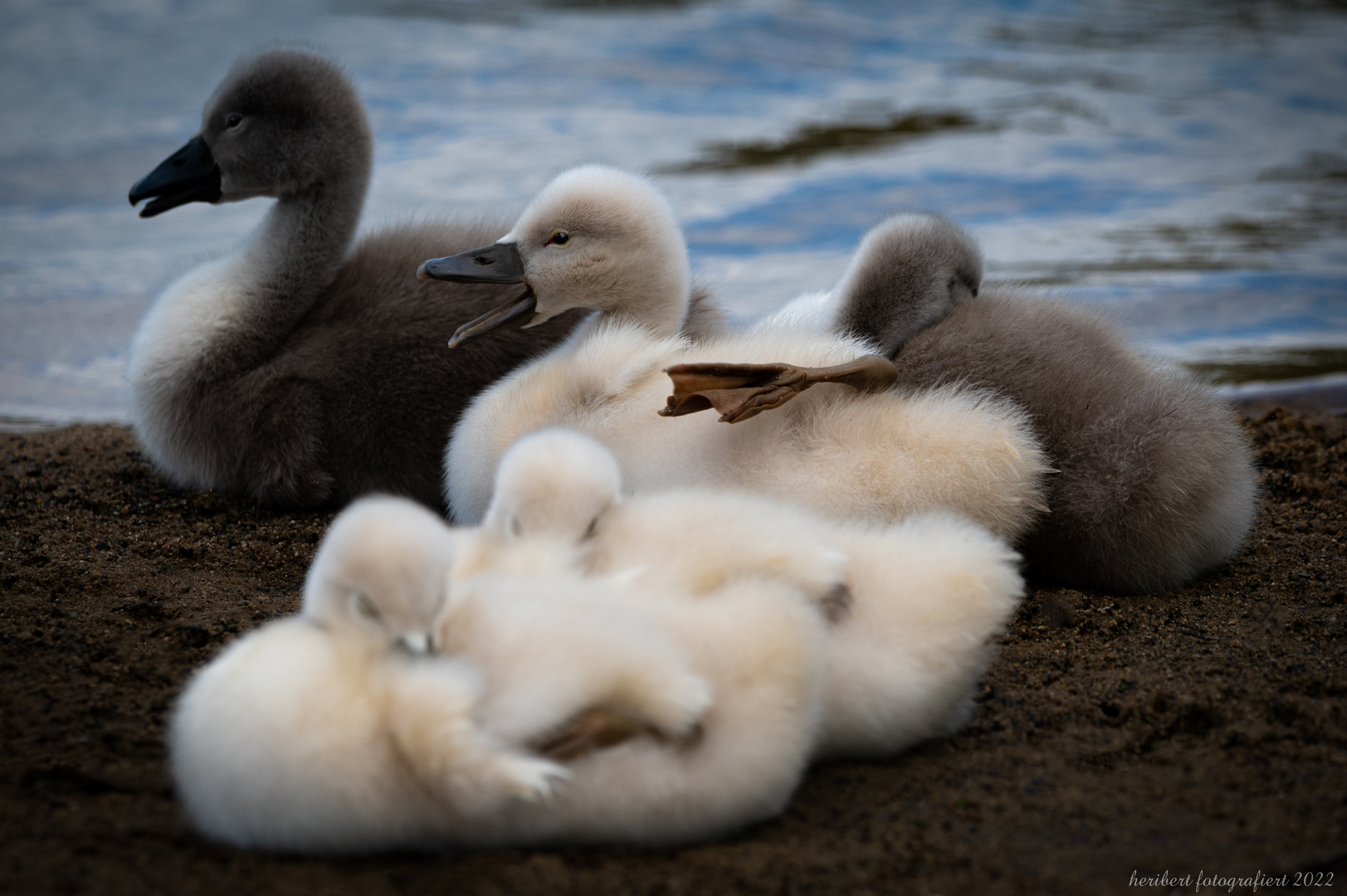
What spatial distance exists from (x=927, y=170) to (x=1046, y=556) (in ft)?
19.8

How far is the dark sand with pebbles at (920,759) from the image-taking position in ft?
6.84

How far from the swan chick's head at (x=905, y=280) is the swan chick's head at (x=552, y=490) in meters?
1.34

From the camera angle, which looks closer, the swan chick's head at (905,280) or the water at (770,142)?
the swan chick's head at (905,280)

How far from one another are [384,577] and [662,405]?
4.15 feet

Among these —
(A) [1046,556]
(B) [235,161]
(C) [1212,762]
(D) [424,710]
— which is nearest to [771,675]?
(D) [424,710]

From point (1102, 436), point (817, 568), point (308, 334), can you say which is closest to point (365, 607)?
point (817, 568)

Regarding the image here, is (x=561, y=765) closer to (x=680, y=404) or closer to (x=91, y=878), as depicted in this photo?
(x=91, y=878)

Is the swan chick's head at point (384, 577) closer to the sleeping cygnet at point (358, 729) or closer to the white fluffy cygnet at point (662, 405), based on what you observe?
the sleeping cygnet at point (358, 729)

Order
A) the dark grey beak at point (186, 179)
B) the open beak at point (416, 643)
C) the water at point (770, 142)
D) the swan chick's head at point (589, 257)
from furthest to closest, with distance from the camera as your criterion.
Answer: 1. the water at point (770, 142)
2. the dark grey beak at point (186, 179)
3. the swan chick's head at point (589, 257)
4. the open beak at point (416, 643)

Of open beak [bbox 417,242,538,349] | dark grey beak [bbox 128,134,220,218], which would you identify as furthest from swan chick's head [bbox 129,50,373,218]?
open beak [bbox 417,242,538,349]

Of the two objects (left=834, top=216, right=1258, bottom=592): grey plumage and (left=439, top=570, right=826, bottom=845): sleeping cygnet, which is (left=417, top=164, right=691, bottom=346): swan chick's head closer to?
(left=834, top=216, right=1258, bottom=592): grey plumage

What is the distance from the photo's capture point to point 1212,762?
2.48 metres

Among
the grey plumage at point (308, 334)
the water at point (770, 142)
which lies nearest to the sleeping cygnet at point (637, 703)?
A: the grey plumage at point (308, 334)

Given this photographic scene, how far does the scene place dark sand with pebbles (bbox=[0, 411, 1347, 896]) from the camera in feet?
6.84
